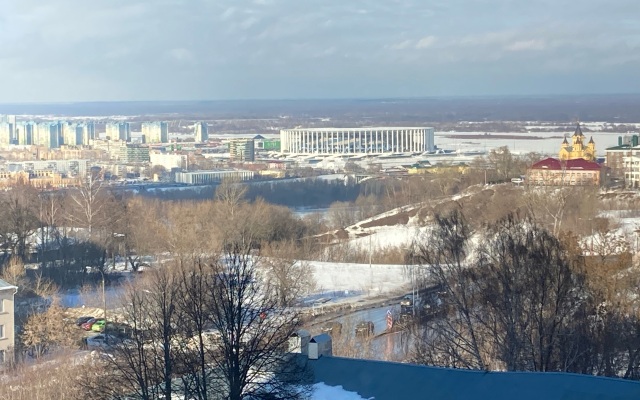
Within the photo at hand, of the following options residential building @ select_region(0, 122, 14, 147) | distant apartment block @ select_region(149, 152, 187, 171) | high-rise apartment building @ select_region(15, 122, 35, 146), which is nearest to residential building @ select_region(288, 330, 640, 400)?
distant apartment block @ select_region(149, 152, 187, 171)

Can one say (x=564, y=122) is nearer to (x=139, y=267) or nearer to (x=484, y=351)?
(x=139, y=267)

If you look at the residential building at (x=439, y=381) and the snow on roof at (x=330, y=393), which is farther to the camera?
the snow on roof at (x=330, y=393)

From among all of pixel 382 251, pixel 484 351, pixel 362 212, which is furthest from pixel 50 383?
pixel 362 212

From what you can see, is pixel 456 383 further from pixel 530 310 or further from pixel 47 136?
pixel 47 136

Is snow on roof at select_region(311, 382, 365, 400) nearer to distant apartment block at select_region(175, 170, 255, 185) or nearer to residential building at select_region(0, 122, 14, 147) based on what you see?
distant apartment block at select_region(175, 170, 255, 185)

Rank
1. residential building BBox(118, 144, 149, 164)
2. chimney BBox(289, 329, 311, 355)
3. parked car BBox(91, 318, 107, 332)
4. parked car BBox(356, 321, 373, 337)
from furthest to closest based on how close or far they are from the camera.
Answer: residential building BBox(118, 144, 149, 164), parked car BBox(91, 318, 107, 332), parked car BBox(356, 321, 373, 337), chimney BBox(289, 329, 311, 355)

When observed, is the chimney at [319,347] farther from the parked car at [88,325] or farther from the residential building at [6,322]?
the parked car at [88,325]

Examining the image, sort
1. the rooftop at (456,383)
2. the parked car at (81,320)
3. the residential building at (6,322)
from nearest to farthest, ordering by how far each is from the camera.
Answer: the rooftop at (456,383), the residential building at (6,322), the parked car at (81,320)

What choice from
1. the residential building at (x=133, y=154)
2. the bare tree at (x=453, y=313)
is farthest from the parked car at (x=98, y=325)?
the residential building at (x=133, y=154)
